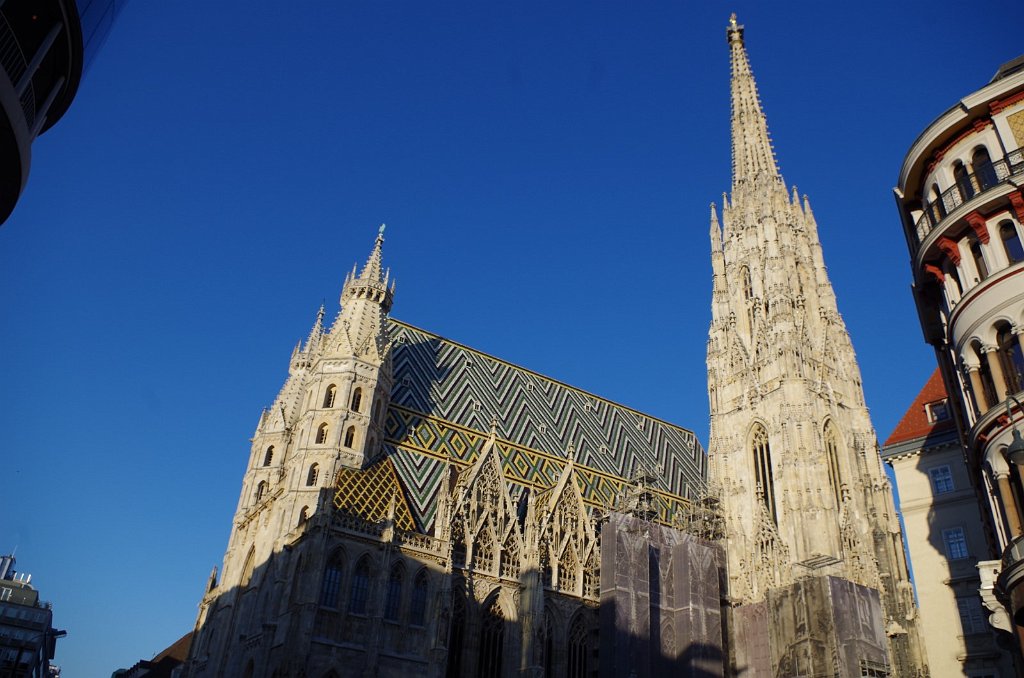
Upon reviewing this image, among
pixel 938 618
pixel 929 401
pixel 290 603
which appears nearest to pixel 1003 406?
pixel 938 618

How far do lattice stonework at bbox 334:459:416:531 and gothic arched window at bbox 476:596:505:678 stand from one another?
4.34 metres

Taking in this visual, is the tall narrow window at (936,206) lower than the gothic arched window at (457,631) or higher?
higher

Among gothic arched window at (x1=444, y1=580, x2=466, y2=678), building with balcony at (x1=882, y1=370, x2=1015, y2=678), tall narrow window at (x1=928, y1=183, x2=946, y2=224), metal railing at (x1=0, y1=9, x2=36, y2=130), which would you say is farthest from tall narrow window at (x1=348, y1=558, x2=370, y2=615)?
tall narrow window at (x1=928, y1=183, x2=946, y2=224)

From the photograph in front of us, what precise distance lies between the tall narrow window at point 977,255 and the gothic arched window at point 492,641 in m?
20.6

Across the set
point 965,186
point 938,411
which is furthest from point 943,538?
point 965,186

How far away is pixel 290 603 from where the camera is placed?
1024 inches

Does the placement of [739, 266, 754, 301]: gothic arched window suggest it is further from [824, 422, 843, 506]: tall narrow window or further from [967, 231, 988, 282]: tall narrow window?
[967, 231, 988, 282]: tall narrow window

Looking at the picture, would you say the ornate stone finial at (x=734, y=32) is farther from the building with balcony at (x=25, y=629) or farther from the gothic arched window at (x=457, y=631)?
the building with balcony at (x=25, y=629)

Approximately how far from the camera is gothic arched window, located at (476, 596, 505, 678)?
29172 mm

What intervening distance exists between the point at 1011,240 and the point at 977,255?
0.79 meters

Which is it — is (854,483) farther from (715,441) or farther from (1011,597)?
(1011,597)

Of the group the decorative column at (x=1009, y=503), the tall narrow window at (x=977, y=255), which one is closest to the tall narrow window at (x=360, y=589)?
the decorative column at (x=1009, y=503)

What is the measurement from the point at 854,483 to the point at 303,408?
24.3 m

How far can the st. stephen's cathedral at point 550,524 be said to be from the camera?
27719 mm
